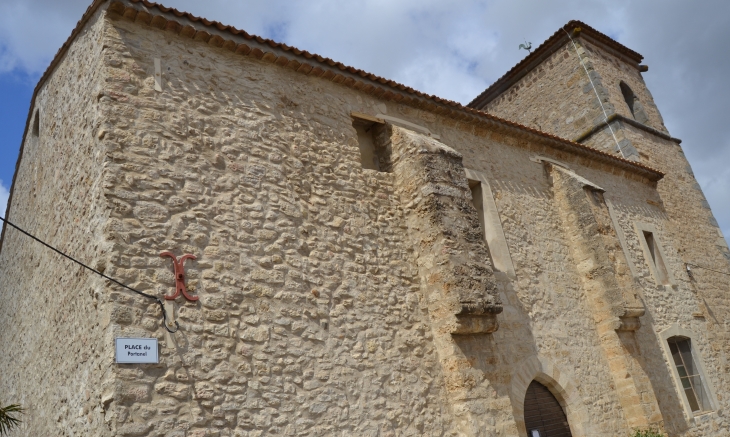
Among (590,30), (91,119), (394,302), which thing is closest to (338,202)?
(394,302)

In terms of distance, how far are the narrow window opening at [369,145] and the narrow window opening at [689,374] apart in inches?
273

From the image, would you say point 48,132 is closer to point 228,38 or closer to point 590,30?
point 228,38

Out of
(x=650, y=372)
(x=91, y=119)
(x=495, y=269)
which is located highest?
(x=91, y=119)

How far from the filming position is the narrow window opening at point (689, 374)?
10.3m

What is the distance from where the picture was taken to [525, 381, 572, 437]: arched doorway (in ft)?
24.5

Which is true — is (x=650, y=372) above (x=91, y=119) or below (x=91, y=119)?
below

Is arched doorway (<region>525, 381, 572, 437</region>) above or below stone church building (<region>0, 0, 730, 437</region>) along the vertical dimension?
below

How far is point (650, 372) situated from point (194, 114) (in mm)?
8487

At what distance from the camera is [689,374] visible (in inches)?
419

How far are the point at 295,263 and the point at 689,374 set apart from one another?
29.3 ft

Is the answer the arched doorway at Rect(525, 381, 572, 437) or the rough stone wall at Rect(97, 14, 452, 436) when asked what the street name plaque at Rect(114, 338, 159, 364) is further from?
the arched doorway at Rect(525, 381, 572, 437)

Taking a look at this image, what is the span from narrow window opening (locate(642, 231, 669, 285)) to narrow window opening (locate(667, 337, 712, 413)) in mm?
1320

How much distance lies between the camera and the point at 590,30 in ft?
51.7

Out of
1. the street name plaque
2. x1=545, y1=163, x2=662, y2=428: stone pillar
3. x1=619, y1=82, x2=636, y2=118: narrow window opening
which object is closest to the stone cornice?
x1=619, y1=82, x2=636, y2=118: narrow window opening
